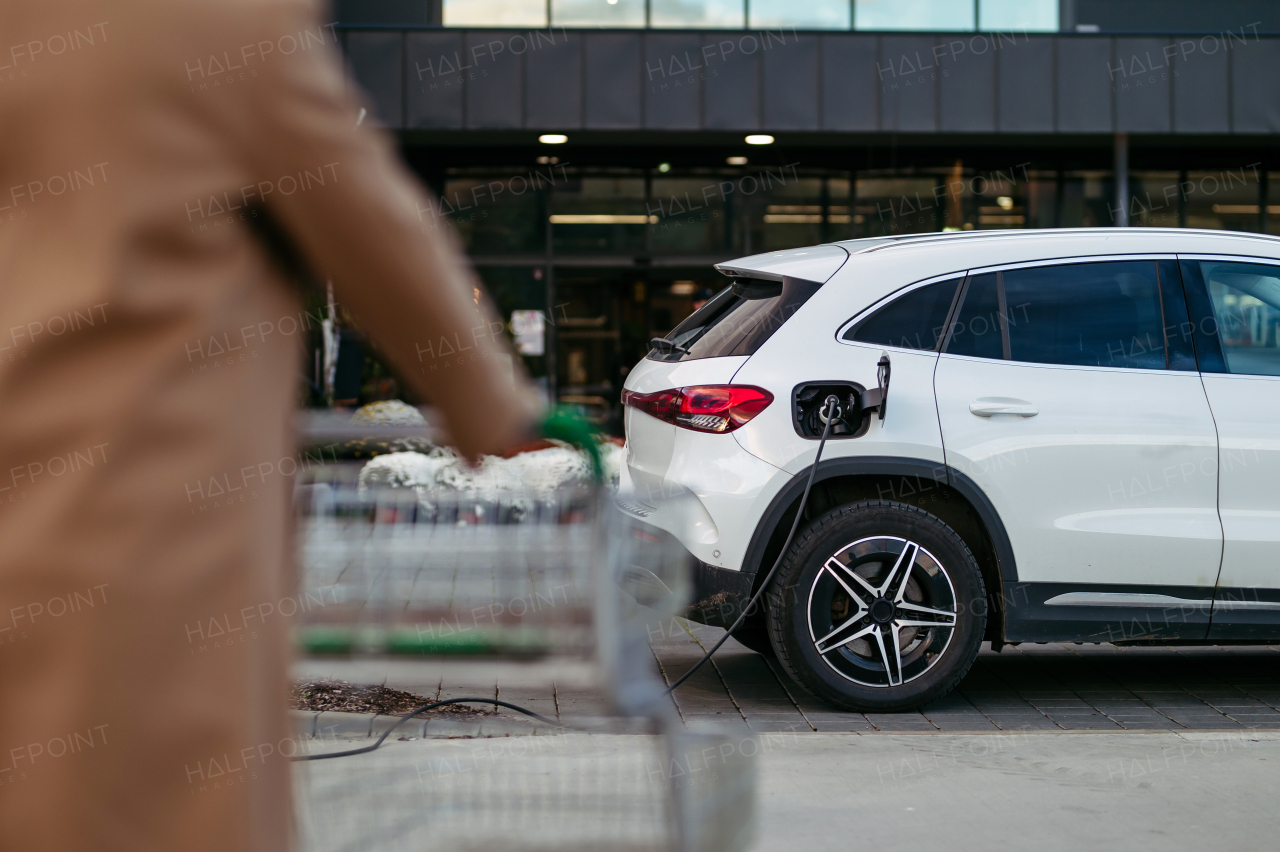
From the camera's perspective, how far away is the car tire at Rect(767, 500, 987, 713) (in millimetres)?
4918

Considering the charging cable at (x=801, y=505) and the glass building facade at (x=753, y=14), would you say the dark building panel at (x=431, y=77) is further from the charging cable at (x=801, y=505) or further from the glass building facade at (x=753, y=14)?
the charging cable at (x=801, y=505)

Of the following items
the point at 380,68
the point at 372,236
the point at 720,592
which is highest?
the point at 380,68

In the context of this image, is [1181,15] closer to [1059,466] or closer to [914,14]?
[914,14]

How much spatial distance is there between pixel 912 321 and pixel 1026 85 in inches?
397

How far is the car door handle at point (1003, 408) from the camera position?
16.4 ft

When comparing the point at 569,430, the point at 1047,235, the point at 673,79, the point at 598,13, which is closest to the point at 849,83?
the point at 673,79

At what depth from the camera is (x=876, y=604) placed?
16.2ft

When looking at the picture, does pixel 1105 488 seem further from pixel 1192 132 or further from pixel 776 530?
pixel 1192 132

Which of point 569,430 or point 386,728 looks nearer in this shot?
point 569,430

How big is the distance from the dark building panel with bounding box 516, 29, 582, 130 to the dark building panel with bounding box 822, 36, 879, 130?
9.16 ft

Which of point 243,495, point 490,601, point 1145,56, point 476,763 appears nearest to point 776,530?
point 476,763

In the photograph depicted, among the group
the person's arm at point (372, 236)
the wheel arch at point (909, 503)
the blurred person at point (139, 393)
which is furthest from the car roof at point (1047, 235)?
the blurred person at point (139, 393)

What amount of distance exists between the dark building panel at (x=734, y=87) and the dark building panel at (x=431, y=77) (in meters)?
2.82

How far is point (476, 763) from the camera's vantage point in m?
2.34
